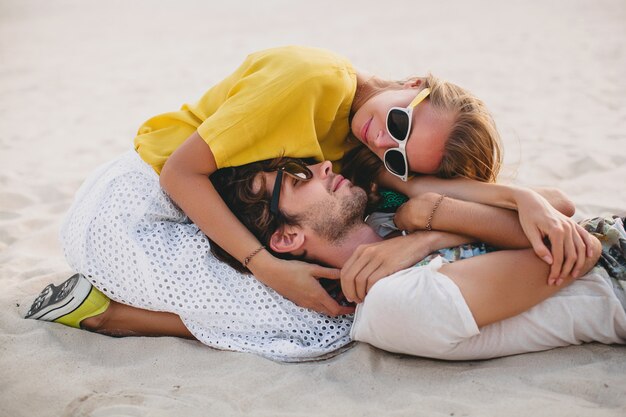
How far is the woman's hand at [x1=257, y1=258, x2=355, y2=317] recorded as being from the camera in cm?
298

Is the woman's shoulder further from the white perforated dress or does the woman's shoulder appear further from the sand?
the sand

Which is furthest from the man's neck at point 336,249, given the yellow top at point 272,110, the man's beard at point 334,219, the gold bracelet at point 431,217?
the yellow top at point 272,110

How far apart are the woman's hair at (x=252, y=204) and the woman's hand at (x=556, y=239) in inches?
43.8

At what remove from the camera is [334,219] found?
3.17 m

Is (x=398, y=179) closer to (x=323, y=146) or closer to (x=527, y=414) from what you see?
(x=323, y=146)

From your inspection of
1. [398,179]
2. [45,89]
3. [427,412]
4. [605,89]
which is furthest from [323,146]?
[45,89]

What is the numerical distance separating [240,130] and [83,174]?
2888 mm

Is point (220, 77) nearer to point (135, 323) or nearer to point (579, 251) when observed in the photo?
point (135, 323)

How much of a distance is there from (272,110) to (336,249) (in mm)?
766

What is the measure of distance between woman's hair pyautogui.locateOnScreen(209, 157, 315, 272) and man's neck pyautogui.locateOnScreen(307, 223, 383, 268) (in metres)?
0.14

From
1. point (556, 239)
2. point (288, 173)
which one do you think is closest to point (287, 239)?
point (288, 173)

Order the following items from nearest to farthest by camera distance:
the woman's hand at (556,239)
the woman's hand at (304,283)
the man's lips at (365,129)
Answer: the woman's hand at (556,239)
the woman's hand at (304,283)
the man's lips at (365,129)

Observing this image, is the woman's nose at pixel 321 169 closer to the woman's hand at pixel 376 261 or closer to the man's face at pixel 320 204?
the man's face at pixel 320 204

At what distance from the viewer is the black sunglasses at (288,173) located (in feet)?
10.3
